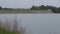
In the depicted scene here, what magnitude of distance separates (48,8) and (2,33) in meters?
22.7

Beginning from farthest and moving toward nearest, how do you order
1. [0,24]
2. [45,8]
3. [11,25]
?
[45,8] → [0,24] → [11,25]

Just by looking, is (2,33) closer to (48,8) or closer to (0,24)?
(0,24)

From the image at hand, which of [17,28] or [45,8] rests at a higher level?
[17,28]

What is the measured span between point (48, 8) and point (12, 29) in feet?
73.9

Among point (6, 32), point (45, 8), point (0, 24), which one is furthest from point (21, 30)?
point (45, 8)

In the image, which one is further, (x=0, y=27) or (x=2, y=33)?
(x=0, y=27)

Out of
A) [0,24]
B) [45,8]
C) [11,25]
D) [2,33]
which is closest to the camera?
[2,33]

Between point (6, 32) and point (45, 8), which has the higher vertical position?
point (6, 32)

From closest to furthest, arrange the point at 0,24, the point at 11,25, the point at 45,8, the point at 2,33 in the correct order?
the point at 2,33 < the point at 11,25 < the point at 0,24 < the point at 45,8

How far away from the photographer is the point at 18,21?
4.47m

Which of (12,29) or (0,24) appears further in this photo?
(0,24)

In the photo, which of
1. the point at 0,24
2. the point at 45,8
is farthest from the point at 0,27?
the point at 45,8

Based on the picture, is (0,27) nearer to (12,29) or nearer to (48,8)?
(12,29)

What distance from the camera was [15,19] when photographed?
453 cm
